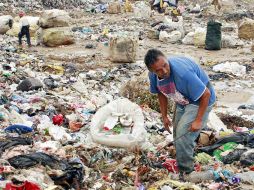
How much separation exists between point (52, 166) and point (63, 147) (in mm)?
825

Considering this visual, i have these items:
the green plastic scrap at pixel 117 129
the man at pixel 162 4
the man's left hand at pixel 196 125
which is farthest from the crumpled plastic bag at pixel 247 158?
the man at pixel 162 4

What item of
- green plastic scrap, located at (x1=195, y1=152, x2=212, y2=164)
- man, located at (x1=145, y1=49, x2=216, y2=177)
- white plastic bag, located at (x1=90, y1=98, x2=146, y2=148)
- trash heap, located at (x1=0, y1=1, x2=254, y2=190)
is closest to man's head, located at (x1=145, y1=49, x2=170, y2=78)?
man, located at (x1=145, y1=49, x2=216, y2=177)

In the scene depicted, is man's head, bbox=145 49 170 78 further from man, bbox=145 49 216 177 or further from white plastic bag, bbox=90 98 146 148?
white plastic bag, bbox=90 98 146 148

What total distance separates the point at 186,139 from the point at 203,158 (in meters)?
0.91

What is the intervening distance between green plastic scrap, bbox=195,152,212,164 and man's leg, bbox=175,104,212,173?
58cm

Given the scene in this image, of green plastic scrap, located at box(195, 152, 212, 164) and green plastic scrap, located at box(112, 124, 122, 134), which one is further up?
green plastic scrap, located at box(112, 124, 122, 134)

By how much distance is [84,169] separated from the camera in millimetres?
4516

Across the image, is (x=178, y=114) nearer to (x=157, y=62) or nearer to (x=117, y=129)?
(x=157, y=62)

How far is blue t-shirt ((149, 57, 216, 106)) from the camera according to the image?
4.02 meters

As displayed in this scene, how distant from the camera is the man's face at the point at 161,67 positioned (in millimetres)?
3940

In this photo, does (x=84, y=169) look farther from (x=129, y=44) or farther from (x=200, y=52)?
(x=200, y=52)

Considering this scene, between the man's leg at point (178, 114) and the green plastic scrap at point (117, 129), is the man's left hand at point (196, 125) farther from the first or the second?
the green plastic scrap at point (117, 129)

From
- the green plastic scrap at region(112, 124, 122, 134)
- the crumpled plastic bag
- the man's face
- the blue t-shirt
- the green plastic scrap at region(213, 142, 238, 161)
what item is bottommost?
the green plastic scrap at region(213, 142, 238, 161)

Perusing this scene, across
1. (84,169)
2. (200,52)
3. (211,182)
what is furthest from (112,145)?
(200,52)
